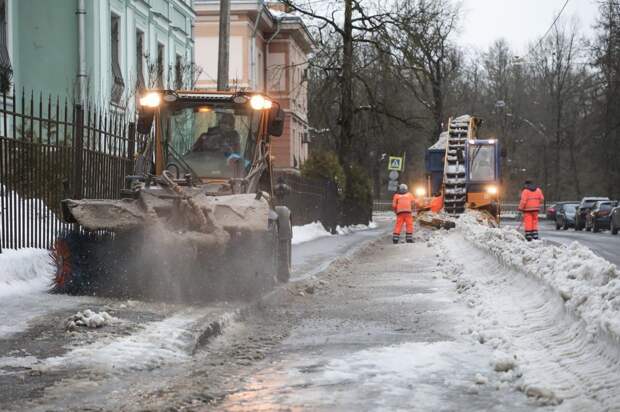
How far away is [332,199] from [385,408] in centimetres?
2885

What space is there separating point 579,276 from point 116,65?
60.1ft

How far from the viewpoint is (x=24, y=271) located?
457 inches

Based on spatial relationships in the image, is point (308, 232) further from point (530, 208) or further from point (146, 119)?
point (146, 119)

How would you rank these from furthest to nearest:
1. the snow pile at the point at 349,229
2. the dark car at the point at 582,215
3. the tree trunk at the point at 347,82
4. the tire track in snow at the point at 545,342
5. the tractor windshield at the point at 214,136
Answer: the dark car at the point at 582,215 → the tree trunk at the point at 347,82 → the snow pile at the point at 349,229 → the tractor windshield at the point at 214,136 → the tire track in snow at the point at 545,342

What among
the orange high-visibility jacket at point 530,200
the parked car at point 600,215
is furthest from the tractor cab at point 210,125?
the parked car at point 600,215

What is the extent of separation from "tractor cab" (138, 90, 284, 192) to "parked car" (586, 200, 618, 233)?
3162 cm

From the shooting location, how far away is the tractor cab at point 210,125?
12.2 metres

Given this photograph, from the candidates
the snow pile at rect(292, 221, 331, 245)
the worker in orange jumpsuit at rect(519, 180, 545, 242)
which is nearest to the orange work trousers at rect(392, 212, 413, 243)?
the snow pile at rect(292, 221, 331, 245)

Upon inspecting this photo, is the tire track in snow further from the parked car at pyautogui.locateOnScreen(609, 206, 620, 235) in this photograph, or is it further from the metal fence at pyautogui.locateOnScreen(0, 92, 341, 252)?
the parked car at pyautogui.locateOnScreen(609, 206, 620, 235)

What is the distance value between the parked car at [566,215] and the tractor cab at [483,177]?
57.0ft

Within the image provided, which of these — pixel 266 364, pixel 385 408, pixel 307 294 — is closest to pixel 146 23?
pixel 307 294

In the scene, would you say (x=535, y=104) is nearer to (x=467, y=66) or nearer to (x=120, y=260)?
(x=467, y=66)

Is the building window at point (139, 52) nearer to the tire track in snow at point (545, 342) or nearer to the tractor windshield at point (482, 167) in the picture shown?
the tractor windshield at point (482, 167)

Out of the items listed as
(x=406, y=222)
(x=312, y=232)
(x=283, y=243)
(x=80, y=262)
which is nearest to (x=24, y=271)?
(x=80, y=262)
